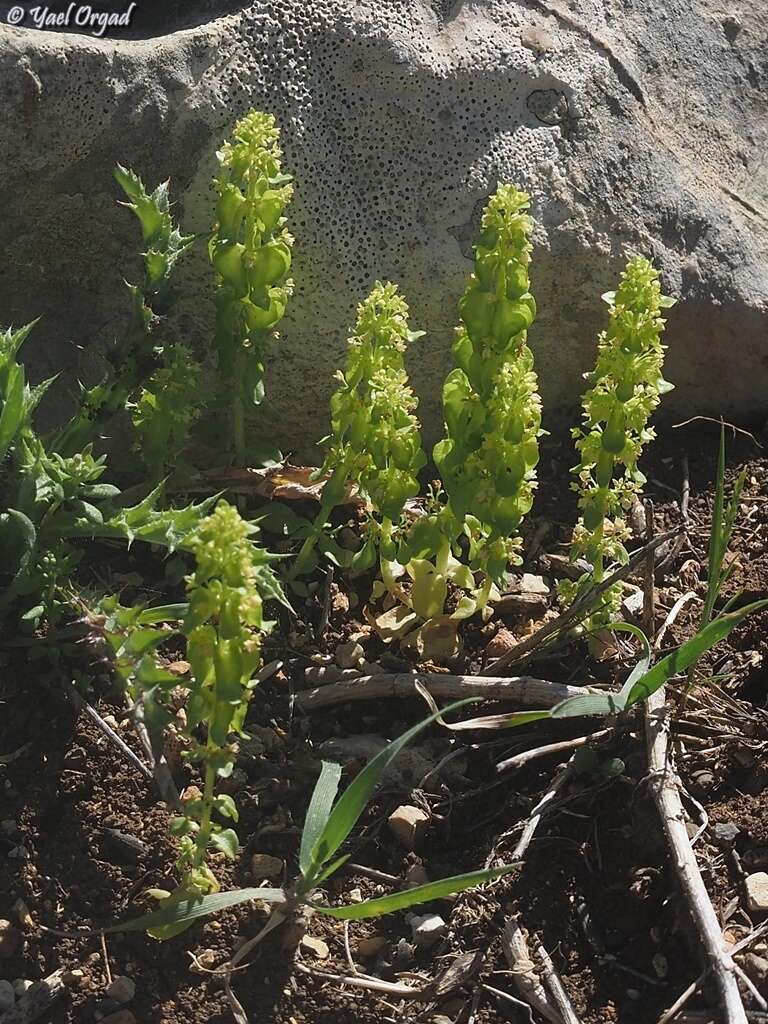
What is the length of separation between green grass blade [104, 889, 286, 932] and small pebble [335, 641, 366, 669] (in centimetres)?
75

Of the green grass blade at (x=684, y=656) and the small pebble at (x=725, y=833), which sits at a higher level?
the green grass blade at (x=684, y=656)

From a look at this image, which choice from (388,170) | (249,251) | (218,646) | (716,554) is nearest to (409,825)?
(218,646)

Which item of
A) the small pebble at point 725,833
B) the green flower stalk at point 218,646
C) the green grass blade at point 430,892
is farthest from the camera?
the small pebble at point 725,833

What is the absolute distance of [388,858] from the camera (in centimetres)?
291

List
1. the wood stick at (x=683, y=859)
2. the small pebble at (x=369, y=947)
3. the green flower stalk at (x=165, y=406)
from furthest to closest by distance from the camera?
the green flower stalk at (x=165, y=406)
the small pebble at (x=369, y=947)
the wood stick at (x=683, y=859)

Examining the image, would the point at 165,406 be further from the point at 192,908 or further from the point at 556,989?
the point at 556,989

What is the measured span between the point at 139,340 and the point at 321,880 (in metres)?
1.34

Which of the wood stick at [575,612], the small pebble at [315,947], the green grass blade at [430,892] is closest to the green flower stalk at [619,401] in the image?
the wood stick at [575,612]

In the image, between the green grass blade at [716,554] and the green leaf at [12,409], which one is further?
the green grass blade at [716,554]

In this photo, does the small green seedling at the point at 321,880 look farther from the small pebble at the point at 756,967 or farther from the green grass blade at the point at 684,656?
the small pebble at the point at 756,967

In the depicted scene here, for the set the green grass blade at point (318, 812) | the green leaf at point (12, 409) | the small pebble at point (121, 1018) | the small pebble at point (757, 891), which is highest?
the green leaf at point (12, 409)

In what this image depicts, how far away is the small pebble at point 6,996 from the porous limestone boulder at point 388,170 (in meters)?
1.50

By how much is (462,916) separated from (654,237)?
208 cm

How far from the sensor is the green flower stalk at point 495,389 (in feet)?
9.12
